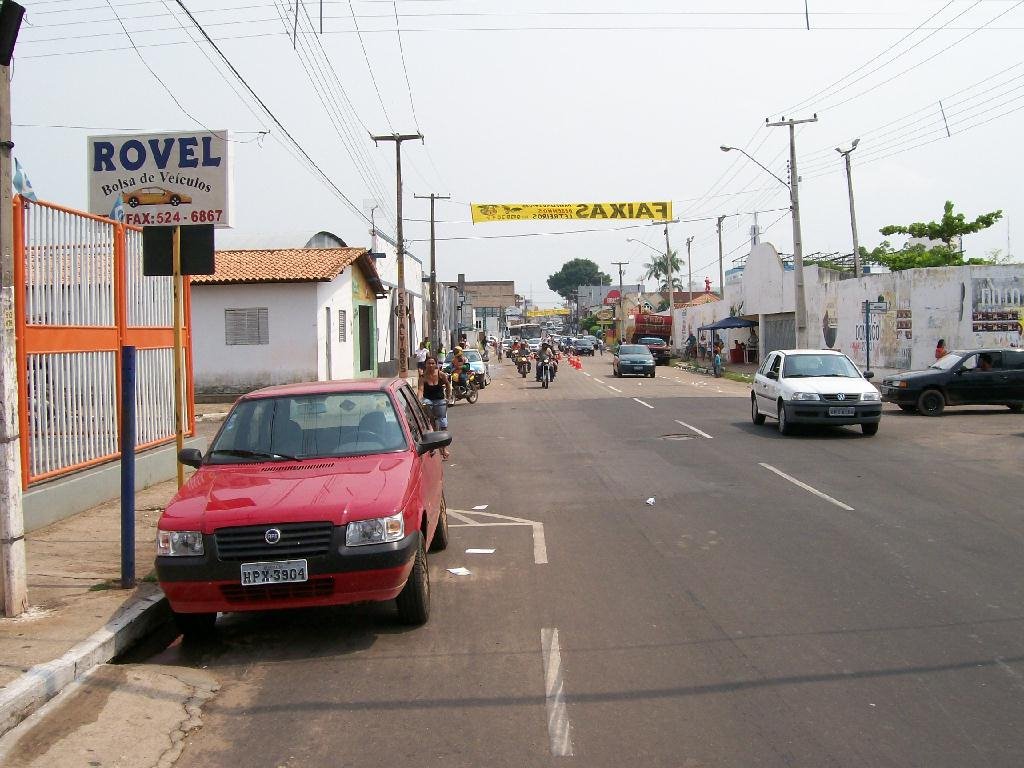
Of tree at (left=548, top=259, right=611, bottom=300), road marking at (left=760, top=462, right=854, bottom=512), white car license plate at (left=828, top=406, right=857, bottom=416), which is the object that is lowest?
road marking at (left=760, top=462, right=854, bottom=512)

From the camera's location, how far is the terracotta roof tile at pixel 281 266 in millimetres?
28359

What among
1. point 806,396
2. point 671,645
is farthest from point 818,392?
point 671,645

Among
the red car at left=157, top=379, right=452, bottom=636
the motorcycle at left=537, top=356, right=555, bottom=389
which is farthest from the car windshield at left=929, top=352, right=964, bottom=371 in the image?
the red car at left=157, top=379, right=452, bottom=636

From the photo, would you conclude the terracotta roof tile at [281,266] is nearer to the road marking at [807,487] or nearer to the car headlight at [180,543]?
the road marking at [807,487]

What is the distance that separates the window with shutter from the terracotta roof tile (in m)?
1.09

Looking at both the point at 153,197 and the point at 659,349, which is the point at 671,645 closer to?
the point at 153,197

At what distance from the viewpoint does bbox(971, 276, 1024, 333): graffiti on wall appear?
28.8m

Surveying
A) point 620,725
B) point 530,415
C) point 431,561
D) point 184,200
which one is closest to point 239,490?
point 431,561

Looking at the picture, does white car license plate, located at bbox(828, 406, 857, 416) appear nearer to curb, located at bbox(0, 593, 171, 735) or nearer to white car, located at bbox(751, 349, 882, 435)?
white car, located at bbox(751, 349, 882, 435)

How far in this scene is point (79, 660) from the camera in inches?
226

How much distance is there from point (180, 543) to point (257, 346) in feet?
78.6

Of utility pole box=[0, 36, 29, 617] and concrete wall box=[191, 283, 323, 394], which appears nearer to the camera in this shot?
utility pole box=[0, 36, 29, 617]

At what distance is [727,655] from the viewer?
5801 mm

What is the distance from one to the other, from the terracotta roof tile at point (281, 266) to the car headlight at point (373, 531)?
73.6 ft
